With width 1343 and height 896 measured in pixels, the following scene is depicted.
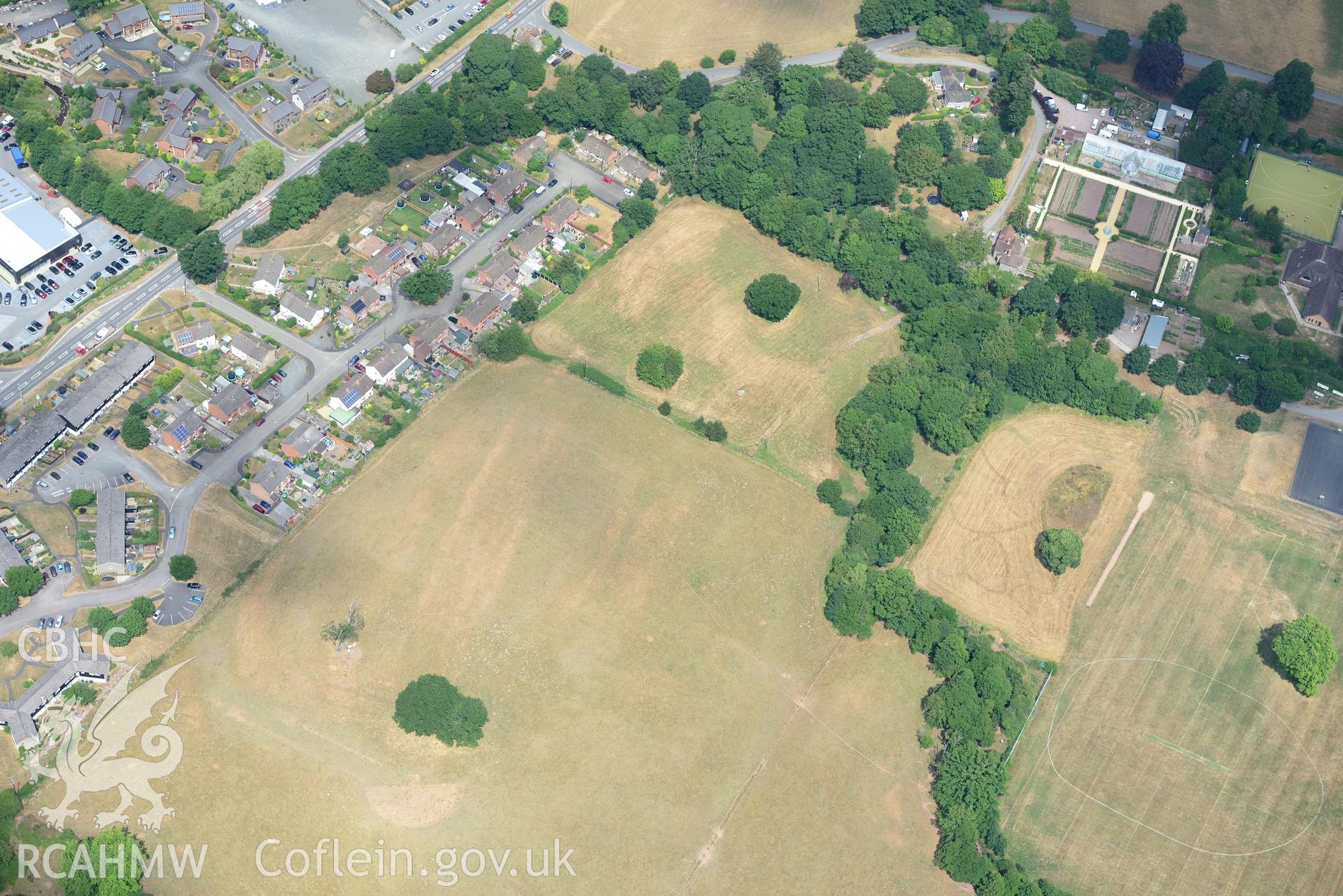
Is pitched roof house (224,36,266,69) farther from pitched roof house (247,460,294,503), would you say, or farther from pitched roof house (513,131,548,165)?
pitched roof house (247,460,294,503)

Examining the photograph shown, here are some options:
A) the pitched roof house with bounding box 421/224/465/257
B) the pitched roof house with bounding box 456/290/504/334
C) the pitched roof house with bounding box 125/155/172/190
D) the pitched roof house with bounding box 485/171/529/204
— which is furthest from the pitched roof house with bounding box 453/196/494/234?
the pitched roof house with bounding box 125/155/172/190

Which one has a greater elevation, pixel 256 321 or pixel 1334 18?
pixel 1334 18

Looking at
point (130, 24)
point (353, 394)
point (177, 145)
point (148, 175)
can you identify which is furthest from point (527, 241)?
point (130, 24)

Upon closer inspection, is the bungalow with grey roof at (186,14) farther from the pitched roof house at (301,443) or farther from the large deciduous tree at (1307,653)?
the large deciduous tree at (1307,653)

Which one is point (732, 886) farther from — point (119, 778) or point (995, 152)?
point (995, 152)

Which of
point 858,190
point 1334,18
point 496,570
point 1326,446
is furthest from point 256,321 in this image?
point 1334,18

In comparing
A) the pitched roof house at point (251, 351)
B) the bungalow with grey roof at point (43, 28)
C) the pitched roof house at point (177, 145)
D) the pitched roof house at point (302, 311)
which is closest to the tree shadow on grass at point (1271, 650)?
the pitched roof house at point (302, 311)

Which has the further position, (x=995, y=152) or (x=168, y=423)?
(x=995, y=152)
